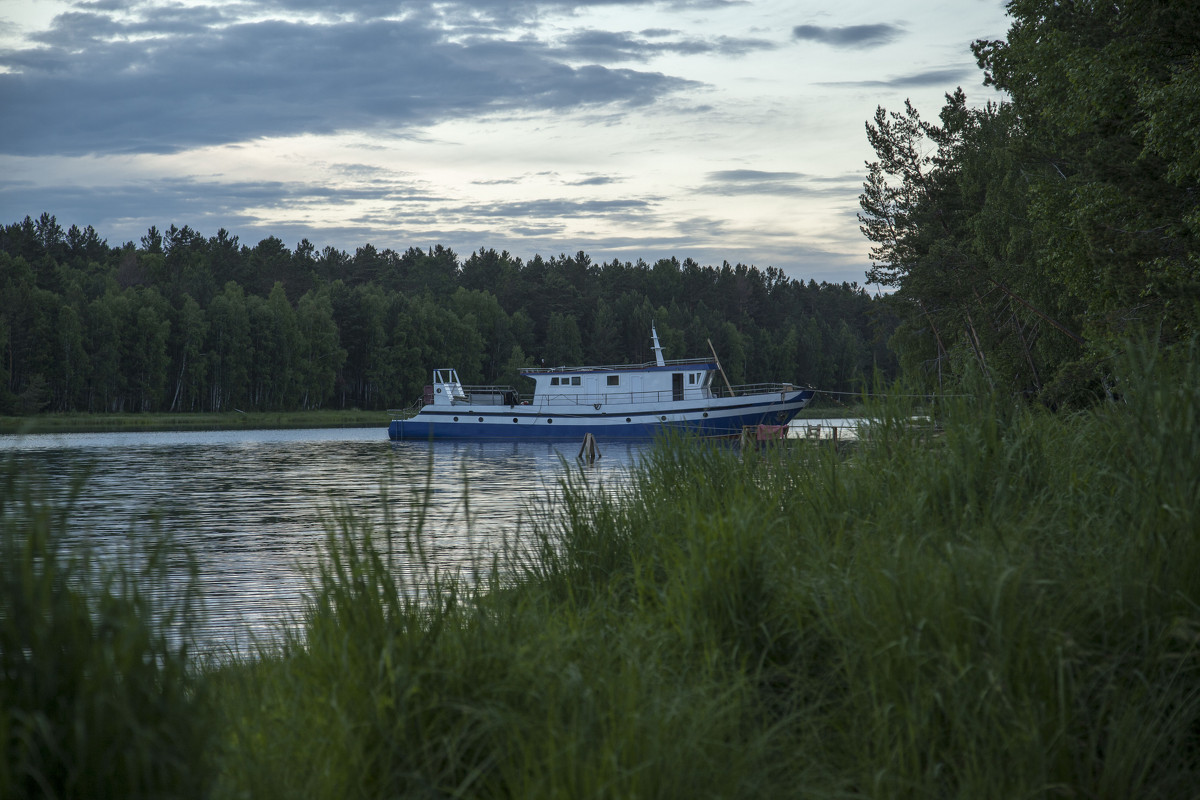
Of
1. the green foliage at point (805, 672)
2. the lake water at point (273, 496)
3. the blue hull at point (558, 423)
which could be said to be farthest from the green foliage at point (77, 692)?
the blue hull at point (558, 423)

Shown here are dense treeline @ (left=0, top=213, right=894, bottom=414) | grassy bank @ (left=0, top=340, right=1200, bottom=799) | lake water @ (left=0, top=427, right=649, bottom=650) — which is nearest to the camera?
grassy bank @ (left=0, top=340, right=1200, bottom=799)

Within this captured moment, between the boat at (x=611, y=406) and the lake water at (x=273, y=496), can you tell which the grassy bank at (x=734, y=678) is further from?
the boat at (x=611, y=406)

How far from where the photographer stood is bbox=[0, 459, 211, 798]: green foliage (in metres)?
1.94

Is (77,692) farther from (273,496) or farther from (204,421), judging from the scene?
(204,421)

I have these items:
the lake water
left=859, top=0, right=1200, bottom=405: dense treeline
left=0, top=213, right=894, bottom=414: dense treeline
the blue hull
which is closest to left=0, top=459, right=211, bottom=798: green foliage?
the lake water

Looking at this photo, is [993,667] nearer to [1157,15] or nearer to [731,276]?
[1157,15]

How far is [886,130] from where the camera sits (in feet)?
126

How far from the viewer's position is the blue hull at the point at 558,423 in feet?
124

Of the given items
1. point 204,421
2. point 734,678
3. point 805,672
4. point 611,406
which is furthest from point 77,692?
point 204,421

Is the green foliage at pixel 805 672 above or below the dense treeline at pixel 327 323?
below

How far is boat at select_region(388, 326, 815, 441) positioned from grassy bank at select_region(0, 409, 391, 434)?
1927 centimetres

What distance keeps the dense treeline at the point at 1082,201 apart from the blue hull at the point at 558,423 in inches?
348

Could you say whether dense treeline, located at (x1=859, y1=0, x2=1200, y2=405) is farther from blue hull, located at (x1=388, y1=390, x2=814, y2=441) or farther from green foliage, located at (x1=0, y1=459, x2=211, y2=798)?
blue hull, located at (x1=388, y1=390, x2=814, y2=441)

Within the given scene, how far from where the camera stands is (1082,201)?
15727 millimetres
